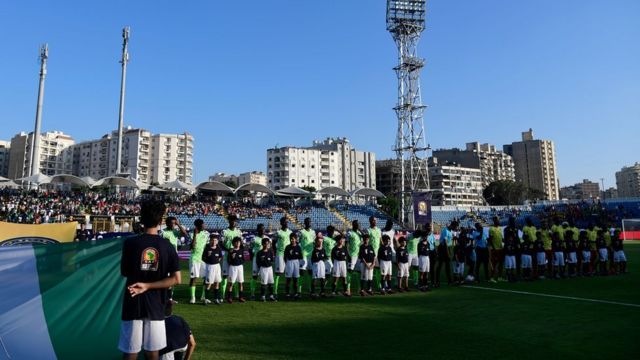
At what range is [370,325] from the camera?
9211mm

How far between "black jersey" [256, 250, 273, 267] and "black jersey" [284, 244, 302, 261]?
0.52 m

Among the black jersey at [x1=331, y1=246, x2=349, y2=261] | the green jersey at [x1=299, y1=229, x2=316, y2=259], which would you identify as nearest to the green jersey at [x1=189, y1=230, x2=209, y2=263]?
the green jersey at [x1=299, y1=229, x2=316, y2=259]

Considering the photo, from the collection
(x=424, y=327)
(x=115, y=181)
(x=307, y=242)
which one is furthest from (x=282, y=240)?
(x=115, y=181)

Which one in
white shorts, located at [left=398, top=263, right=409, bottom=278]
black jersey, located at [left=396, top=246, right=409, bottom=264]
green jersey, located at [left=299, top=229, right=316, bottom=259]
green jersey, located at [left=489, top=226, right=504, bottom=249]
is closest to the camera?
green jersey, located at [left=299, top=229, right=316, bottom=259]

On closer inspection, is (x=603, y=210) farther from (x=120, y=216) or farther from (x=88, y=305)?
(x=88, y=305)

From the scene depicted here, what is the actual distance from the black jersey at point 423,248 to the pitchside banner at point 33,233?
11.0 m

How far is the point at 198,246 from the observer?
40.2 feet

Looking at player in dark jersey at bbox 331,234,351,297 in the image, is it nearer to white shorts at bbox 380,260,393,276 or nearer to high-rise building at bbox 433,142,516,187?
white shorts at bbox 380,260,393,276

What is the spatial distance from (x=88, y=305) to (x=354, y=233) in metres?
9.44

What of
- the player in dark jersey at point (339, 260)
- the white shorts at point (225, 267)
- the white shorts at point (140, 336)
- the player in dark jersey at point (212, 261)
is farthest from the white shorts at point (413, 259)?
the white shorts at point (140, 336)

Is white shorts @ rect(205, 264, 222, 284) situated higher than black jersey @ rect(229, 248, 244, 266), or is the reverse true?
black jersey @ rect(229, 248, 244, 266)

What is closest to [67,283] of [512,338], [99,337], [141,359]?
[99,337]

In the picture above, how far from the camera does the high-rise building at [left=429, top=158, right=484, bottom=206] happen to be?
150 meters

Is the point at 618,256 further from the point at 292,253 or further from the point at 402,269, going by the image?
the point at 292,253
